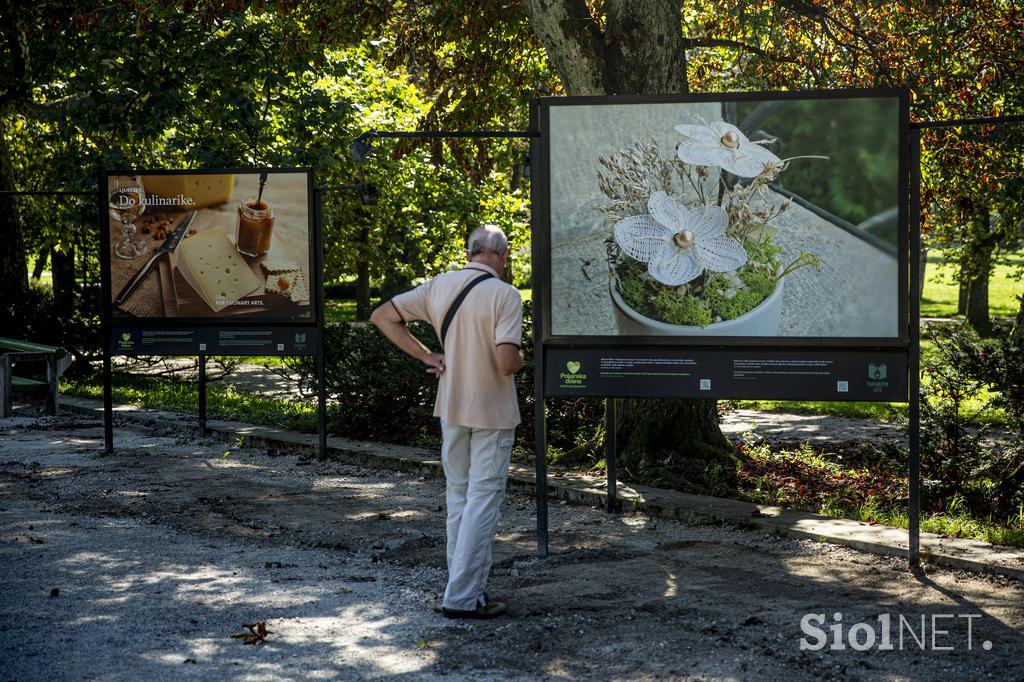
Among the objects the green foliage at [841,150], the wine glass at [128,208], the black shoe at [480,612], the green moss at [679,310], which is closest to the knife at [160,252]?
the wine glass at [128,208]

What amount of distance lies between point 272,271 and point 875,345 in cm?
568

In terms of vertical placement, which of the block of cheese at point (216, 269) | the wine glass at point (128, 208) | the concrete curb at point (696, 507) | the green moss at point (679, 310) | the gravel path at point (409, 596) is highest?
the wine glass at point (128, 208)

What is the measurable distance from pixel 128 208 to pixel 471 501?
616cm

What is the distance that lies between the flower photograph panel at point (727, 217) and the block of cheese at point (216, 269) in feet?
14.0

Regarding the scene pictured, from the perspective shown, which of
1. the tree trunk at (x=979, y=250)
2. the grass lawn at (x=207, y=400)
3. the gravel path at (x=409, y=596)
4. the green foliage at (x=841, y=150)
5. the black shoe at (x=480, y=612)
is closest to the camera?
the gravel path at (x=409, y=596)

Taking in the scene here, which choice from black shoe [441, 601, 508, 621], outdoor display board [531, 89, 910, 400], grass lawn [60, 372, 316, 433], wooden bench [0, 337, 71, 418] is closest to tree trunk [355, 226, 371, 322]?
grass lawn [60, 372, 316, 433]

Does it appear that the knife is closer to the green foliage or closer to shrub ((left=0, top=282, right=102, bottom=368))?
the green foliage

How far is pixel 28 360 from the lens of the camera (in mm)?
14148

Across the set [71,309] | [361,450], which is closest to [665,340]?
[361,450]

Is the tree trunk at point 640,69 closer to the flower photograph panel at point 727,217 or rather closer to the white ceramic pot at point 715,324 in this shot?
the white ceramic pot at point 715,324

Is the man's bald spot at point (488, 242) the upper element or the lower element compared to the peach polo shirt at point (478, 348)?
upper

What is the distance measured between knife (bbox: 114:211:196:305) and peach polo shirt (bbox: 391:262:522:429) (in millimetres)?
5302

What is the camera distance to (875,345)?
6.94 m

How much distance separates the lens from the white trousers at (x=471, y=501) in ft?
19.4
